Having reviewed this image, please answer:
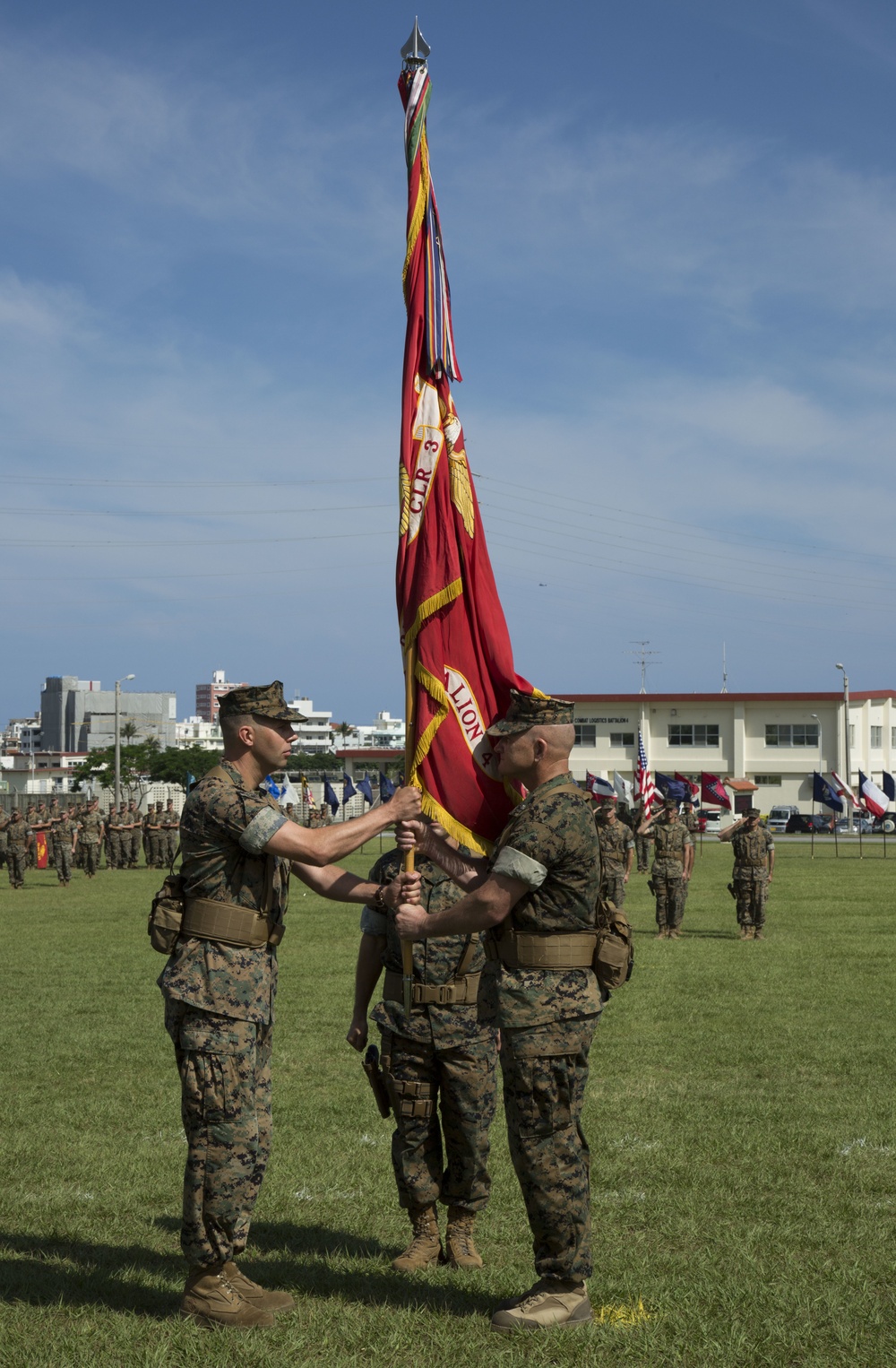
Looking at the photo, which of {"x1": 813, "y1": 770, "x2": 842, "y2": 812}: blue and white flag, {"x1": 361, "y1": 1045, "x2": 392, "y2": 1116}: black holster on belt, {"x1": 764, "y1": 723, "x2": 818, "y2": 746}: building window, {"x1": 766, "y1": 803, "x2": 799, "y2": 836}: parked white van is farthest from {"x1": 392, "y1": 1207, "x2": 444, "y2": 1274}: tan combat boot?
{"x1": 764, "y1": 723, "x2": 818, "y2": 746}: building window

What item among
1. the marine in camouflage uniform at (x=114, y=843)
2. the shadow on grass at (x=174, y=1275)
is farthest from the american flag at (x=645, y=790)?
the shadow on grass at (x=174, y=1275)

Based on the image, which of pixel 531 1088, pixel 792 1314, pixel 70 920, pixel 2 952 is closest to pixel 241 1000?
pixel 531 1088

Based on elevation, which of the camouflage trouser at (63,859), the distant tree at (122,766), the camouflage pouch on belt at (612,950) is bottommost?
the camouflage trouser at (63,859)

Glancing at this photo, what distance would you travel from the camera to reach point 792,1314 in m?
5.38

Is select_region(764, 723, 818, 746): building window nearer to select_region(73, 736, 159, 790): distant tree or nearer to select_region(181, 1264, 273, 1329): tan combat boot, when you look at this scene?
select_region(73, 736, 159, 790): distant tree

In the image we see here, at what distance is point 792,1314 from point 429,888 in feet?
7.73

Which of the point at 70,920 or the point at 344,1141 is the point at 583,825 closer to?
the point at 344,1141

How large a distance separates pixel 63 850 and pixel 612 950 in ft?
96.9

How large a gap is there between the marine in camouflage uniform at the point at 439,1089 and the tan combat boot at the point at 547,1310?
0.80m

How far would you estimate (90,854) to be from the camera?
3512 cm

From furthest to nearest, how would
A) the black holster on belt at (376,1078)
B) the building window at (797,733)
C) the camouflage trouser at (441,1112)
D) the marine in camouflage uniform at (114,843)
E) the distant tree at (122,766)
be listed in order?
the distant tree at (122,766), the building window at (797,733), the marine in camouflage uniform at (114,843), the black holster on belt at (376,1078), the camouflage trouser at (441,1112)

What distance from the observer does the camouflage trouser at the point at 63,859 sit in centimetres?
3272

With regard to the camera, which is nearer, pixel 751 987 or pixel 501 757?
pixel 501 757

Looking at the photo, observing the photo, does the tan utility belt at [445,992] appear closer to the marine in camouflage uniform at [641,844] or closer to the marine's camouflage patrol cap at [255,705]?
the marine's camouflage patrol cap at [255,705]
